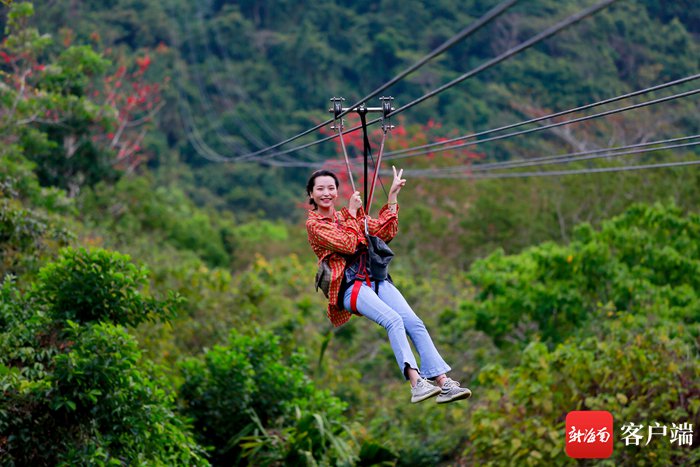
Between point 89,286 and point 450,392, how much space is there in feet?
15.0

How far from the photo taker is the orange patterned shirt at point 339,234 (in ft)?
19.8

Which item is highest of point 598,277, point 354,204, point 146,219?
point 146,219

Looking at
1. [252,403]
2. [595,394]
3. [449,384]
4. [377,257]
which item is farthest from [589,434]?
[377,257]

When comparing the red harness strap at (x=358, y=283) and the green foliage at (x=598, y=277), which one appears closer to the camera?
the red harness strap at (x=358, y=283)

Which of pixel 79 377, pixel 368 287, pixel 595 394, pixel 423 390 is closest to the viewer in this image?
pixel 423 390

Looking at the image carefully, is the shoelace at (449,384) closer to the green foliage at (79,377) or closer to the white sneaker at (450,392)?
the white sneaker at (450,392)

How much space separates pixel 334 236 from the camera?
6.03 metres

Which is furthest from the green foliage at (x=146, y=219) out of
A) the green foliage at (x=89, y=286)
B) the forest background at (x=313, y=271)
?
the green foliage at (x=89, y=286)

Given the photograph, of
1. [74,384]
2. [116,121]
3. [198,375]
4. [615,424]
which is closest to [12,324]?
[74,384]

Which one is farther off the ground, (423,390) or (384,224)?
(384,224)

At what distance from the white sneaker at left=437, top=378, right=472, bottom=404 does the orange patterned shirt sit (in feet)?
2.73

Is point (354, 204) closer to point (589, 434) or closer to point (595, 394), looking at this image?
point (589, 434)

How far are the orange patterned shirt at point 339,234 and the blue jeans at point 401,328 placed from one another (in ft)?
0.66

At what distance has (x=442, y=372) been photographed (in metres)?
5.86
